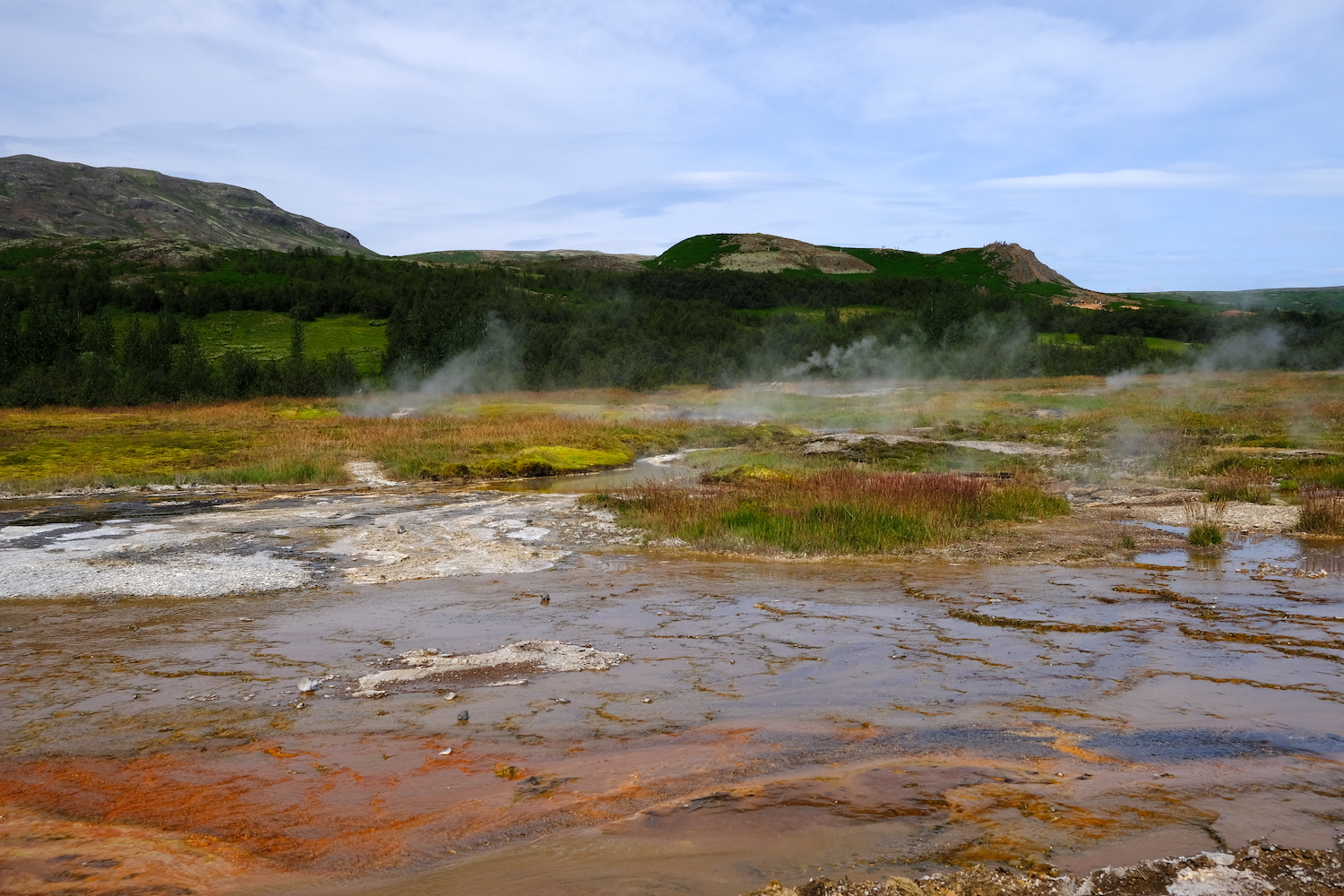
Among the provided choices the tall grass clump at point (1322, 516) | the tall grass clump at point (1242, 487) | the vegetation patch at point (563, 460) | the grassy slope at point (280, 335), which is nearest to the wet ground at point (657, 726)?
the tall grass clump at point (1322, 516)

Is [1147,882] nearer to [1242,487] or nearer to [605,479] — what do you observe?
[1242,487]

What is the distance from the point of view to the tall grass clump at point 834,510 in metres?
13.2

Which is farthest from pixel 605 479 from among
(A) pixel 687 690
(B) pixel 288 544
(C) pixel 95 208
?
(C) pixel 95 208

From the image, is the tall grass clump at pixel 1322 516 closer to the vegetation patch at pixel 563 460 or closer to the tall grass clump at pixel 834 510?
the tall grass clump at pixel 834 510

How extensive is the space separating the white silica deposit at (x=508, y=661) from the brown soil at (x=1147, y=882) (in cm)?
380

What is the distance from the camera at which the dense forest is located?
50884mm

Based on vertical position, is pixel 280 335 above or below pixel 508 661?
above

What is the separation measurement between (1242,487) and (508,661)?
15.5m

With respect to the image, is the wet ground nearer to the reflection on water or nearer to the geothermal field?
the geothermal field

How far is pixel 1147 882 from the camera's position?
3.77 metres

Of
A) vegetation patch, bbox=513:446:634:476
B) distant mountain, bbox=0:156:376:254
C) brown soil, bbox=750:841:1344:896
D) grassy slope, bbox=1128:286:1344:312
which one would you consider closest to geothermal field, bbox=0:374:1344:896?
brown soil, bbox=750:841:1344:896

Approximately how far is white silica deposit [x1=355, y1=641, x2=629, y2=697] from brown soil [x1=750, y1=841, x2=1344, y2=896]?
3.80 metres

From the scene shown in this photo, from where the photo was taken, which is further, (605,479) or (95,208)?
(95,208)

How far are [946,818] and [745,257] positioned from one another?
13257cm
